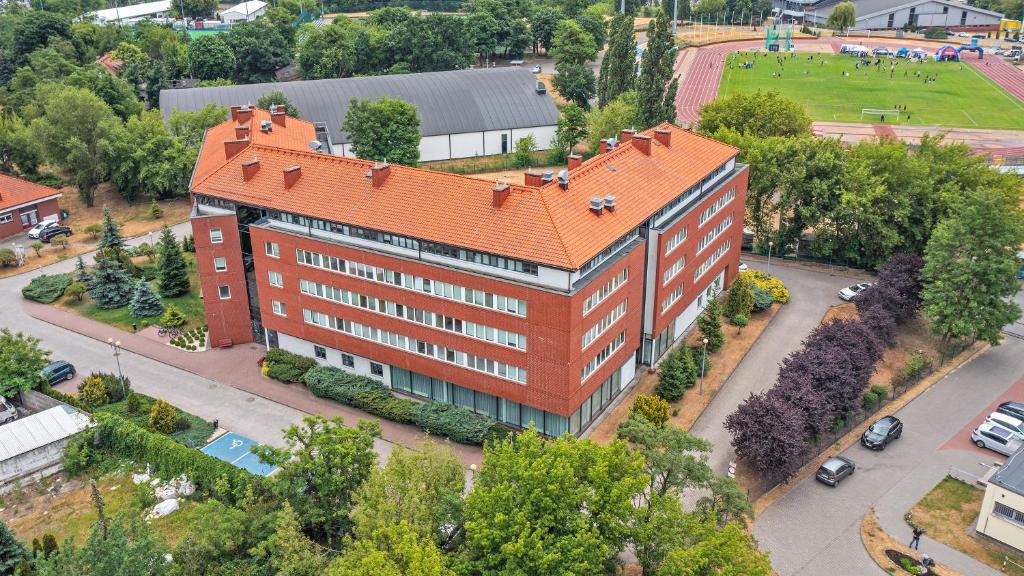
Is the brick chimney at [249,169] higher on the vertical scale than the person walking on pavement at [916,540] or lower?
higher

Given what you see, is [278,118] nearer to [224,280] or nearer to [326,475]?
[224,280]

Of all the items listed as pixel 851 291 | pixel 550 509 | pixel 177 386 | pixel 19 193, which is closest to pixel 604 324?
pixel 550 509

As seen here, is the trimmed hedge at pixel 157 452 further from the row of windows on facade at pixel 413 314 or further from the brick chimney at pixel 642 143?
the brick chimney at pixel 642 143

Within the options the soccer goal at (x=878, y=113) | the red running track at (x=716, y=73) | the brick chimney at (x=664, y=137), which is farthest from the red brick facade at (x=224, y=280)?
the soccer goal at (x=878, y=113)

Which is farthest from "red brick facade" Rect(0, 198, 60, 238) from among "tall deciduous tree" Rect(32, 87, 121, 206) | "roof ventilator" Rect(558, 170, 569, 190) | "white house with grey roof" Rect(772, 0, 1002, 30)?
"white house with grey roof" Rect(772, 0, 1002, 30)

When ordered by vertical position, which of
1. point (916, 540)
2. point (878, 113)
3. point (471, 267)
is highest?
point (471, 267)

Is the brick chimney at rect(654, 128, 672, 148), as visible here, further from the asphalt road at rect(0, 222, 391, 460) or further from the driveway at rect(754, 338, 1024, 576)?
the asphalt road at rect(0, 222, 391, 460)
